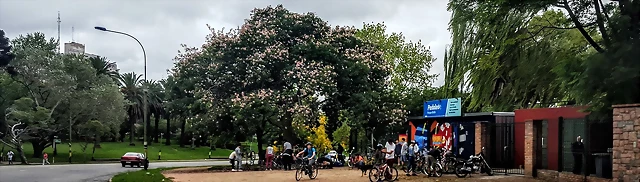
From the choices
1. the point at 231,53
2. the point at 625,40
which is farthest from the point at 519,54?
the point at 231,53

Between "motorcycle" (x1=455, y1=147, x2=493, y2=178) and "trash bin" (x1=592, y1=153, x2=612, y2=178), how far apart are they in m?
5.12

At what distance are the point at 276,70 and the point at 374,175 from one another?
12763mm

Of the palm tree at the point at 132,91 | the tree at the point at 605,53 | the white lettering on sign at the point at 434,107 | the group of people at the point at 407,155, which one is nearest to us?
the tree at the point at 605,53

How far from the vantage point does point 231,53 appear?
31.7 m

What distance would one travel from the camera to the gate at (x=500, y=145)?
969 inches

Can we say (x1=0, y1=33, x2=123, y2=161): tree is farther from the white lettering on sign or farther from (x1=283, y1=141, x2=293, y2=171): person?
the white lettering on sign

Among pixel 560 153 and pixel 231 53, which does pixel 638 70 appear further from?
pixel 231 53

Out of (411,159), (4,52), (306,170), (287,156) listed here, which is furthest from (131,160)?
(411,159)

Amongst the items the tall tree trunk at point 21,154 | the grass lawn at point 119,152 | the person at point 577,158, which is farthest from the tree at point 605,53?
the grass lawn at point 119,152

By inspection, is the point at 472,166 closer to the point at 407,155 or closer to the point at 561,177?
the point at 407,155

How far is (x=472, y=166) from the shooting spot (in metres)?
22.1

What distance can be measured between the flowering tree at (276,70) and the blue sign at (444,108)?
4.00 m

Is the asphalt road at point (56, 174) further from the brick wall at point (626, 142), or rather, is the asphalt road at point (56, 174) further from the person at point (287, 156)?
the brick wall at point (626, 142)

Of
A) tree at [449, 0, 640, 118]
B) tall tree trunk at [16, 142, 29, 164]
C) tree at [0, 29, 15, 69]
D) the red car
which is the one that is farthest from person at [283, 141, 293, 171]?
tree at [0, 29, 15, 69]
